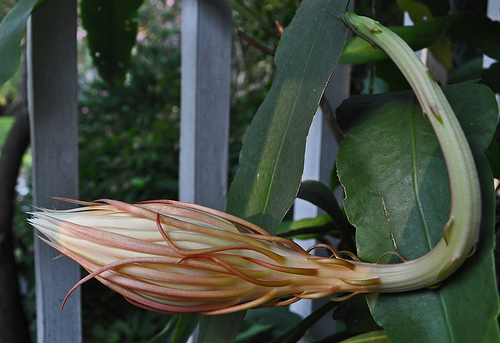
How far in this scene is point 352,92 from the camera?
58.9 inches

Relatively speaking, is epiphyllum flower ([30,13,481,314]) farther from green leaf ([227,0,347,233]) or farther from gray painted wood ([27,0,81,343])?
gray painted wood ([27,0,81,343])

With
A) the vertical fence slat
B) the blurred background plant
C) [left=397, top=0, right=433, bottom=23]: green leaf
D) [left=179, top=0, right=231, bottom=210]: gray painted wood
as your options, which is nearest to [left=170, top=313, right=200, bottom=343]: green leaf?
the blurred background plant

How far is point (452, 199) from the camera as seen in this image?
272 millimetres

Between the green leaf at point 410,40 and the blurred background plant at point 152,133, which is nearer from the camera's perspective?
the green leaf at point 410,40

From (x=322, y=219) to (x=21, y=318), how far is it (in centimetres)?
83

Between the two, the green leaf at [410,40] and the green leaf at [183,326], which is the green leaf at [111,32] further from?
the green leaf at [183,326]

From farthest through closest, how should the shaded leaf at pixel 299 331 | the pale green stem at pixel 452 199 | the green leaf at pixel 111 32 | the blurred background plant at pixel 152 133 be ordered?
the blurred background plant at pixel 152 133
the green leaf at pixel 111 32
the shaded leaf at pixel 299 331
the pale green stem at pixel 452 199

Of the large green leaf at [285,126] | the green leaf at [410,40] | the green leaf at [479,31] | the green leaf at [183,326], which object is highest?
the green leaf at [479,31]

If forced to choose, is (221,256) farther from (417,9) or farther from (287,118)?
(417,9)

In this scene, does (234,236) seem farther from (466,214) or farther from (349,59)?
(349,59)

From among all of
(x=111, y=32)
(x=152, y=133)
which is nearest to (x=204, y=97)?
(x=111, y=32)

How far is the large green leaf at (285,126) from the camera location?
0.36 meters

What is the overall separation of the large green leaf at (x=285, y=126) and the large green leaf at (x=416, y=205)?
47mm

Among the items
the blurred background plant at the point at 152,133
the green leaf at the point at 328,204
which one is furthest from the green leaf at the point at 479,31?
the green leaf at the point at 328,204
